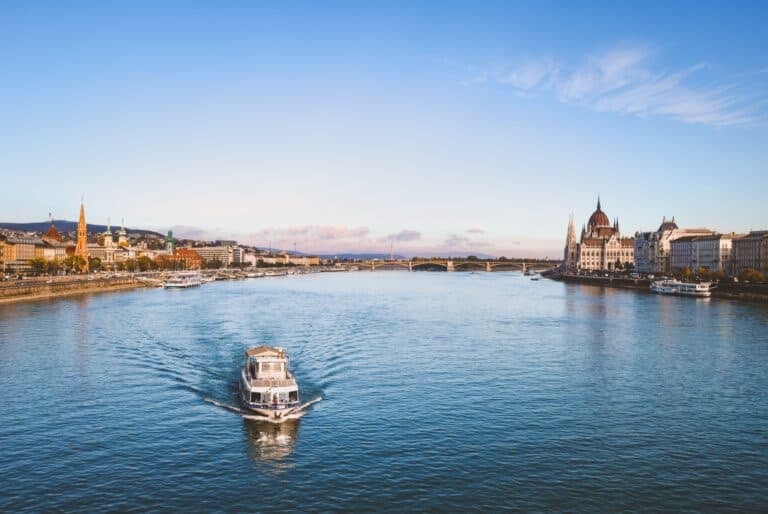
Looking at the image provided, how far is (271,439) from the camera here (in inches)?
771

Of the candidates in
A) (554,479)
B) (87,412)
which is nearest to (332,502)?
(554,479)

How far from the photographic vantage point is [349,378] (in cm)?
2797

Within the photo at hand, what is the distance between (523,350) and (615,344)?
20.9 feet

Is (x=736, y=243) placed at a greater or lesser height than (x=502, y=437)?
greater

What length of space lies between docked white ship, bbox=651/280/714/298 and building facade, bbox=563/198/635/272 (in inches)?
2754

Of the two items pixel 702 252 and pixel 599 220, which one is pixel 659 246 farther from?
pixel 599 220

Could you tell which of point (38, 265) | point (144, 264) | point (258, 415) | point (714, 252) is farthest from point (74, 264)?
point (258, 415)

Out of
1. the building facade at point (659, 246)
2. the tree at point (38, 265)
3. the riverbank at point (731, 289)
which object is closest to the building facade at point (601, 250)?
the building facade at point (659, 246)

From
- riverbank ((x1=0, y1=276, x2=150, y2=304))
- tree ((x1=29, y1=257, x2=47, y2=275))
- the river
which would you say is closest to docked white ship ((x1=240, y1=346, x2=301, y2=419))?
the river

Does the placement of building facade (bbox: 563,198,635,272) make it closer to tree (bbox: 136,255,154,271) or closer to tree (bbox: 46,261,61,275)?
tree (bbox: 136,255,154,271)

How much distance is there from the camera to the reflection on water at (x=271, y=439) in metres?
18.1

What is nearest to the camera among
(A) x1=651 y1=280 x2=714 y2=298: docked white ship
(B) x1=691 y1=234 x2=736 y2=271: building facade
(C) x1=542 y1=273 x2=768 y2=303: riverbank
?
(C) x1=542 y1=273 x2=768 y2=303: riverbank

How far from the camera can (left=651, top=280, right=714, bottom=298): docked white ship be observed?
78.7m

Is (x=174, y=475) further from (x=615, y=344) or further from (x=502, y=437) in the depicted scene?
(x=615, y=344)
